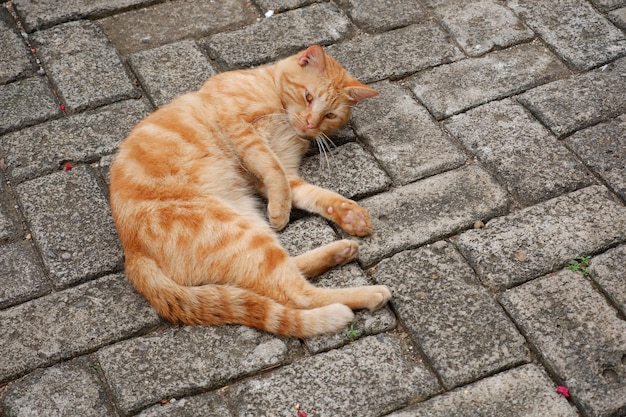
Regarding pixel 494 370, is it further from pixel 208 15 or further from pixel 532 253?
pixel 208 15

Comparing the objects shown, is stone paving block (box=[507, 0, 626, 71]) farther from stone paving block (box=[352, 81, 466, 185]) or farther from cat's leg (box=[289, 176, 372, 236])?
cat's leg (box=[289, 176, 372, 236])

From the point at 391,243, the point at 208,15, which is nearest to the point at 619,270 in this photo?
the point at 391,243

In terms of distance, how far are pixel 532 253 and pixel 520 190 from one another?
425 mm

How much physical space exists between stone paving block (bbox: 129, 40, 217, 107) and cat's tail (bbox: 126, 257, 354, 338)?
1.46m

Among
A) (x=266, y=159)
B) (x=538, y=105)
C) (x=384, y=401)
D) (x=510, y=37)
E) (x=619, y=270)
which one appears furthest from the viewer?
(x=510, y=37)

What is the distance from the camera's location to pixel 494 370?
3189 millimetres

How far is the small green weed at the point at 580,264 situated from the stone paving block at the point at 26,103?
8.95ft

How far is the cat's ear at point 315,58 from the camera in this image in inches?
160

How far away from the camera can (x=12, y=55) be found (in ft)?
15.6

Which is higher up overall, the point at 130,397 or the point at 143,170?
the point at 143,170

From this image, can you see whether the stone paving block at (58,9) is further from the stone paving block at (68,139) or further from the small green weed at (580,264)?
the small green weed at (580,264)

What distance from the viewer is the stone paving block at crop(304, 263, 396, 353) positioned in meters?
3.30

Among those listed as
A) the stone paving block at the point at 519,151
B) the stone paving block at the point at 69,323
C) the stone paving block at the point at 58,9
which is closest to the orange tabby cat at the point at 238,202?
the stone paving block at the point at 69,323

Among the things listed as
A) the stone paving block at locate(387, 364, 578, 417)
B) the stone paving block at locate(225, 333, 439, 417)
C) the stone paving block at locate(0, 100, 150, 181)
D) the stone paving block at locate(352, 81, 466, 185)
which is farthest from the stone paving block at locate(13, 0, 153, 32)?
the stone paving block at locate(387, 364, 578, 417)
